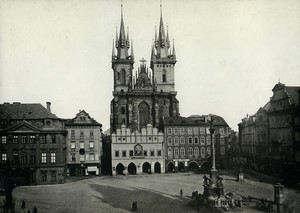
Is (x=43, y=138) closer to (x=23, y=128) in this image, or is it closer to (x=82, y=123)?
(x=23, y=128)

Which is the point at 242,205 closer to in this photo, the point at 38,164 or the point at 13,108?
the point at 38,164

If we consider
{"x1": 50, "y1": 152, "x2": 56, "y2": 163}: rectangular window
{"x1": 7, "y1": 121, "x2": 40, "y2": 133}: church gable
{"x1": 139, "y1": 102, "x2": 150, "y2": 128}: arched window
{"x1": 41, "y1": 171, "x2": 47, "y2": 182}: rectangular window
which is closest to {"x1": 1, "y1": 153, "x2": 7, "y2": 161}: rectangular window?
{"x1": 7, "y1": 121, "x2": 40, "y2": 133}: church gable

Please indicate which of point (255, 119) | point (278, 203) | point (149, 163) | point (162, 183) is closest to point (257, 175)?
point (255, 119)

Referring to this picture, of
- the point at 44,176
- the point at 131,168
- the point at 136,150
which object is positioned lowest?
the point at 131,168

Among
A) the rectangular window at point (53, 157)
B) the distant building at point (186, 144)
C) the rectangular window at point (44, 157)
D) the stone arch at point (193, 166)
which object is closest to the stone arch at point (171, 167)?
the distant building at point (186, 144)

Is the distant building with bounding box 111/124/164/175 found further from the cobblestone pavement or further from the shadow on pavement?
the shadow on pavement

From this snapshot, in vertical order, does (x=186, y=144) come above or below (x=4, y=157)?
above

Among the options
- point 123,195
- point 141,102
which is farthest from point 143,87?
point 123,195
